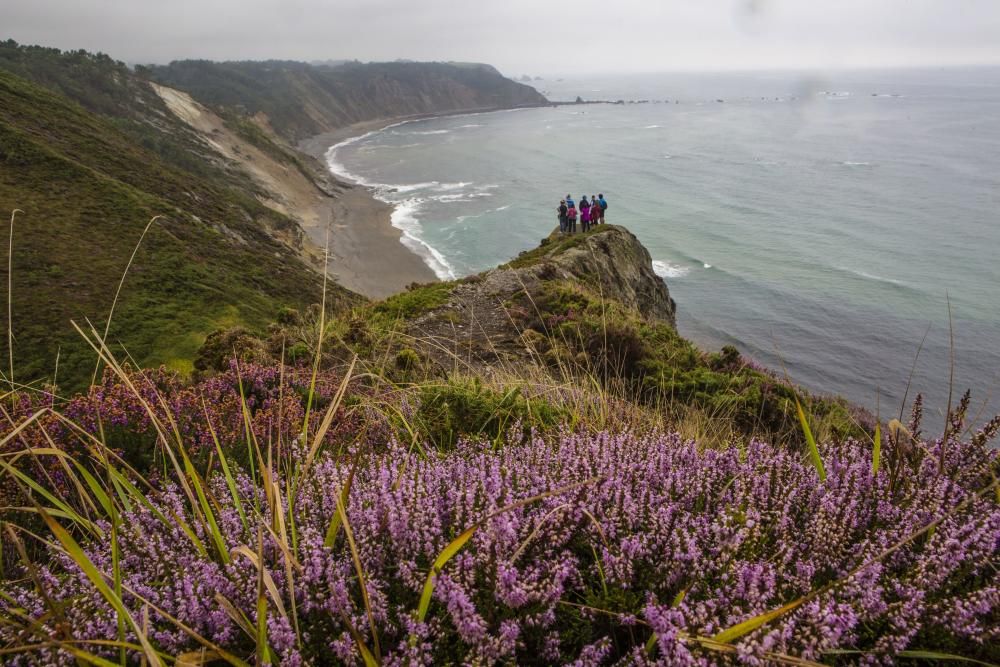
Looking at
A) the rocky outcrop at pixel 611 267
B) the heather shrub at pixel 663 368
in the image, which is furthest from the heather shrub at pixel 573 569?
the rocky outcrop at pixel 611 267

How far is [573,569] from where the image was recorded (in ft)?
5.53

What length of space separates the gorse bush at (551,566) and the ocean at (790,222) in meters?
0.67

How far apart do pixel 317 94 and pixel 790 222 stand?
453 feet

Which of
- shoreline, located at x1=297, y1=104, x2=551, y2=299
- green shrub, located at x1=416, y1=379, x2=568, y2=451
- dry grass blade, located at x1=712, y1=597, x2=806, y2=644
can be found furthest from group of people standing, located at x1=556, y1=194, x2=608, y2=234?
dry grass blade, located at x1=712, y1=597, x2=806, y2=644

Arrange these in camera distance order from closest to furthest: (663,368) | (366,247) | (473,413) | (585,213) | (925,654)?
(925,654), (473,413), (663,368), (585,213), (366,247)

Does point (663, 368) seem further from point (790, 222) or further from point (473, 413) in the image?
point (790, 222)

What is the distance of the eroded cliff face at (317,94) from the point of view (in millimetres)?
122287

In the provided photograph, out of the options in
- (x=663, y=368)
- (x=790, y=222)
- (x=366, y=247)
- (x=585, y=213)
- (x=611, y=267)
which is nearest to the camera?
(x=663, y=368)

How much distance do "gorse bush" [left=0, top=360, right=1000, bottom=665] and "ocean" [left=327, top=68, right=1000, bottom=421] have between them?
0.67 meters

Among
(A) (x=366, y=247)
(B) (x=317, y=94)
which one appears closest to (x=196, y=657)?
(A) (x=366, y=247)

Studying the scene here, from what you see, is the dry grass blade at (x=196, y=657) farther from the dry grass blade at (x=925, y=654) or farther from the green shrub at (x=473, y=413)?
the green shrub at (x=473, y=413)

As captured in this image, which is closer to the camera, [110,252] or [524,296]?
[524,296]

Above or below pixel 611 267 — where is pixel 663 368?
below

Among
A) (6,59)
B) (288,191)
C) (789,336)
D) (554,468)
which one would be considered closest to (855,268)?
(789,336)
